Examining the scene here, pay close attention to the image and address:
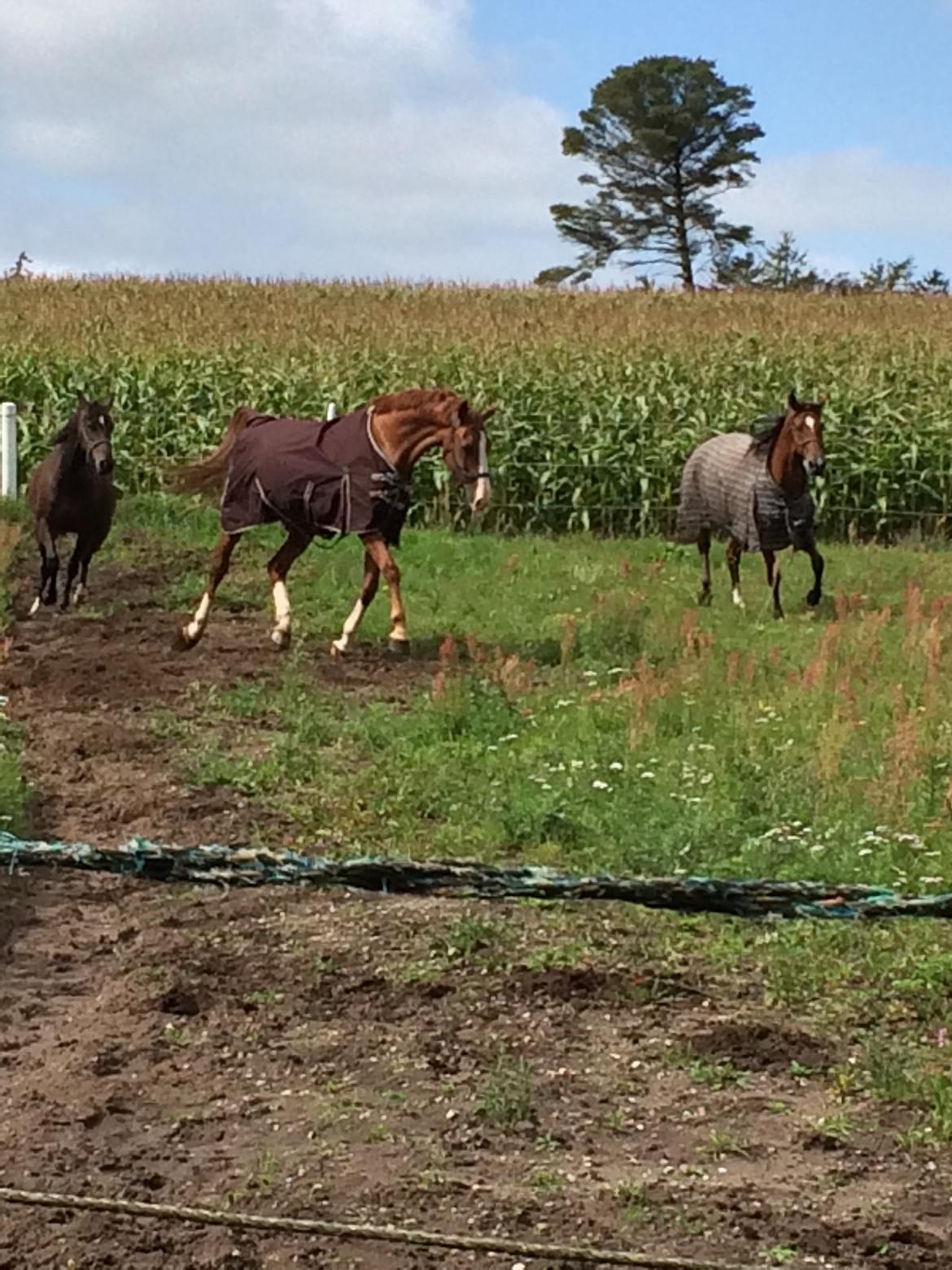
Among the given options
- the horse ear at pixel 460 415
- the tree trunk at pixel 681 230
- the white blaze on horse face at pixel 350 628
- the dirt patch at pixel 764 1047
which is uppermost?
the tree trunk at pixel 681 230

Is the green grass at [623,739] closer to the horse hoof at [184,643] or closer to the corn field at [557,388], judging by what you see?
the horse hoof at [184,643]

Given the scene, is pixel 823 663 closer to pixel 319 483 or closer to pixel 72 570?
pixel 319 483

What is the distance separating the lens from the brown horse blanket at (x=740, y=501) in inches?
494

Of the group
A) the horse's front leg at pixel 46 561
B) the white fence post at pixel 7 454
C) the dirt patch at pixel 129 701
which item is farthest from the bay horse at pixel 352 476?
the white fence post at pixel 7 454

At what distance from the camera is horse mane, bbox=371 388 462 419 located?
10734 mm

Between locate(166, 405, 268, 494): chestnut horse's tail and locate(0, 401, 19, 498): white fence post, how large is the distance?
6.10 metres

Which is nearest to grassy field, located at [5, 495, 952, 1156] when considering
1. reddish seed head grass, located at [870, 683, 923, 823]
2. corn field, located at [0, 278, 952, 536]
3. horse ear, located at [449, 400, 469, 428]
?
reddish seed head grass, located at [870, 683, 923, 823]

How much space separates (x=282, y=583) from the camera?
1145 cm

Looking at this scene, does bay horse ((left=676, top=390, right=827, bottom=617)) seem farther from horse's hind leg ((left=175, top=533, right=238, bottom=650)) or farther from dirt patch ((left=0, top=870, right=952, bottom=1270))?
dirt patch ((left=0, top=870, right=952, bottom=1270))

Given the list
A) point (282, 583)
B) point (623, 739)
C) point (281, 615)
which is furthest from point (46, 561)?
point (623, 739)

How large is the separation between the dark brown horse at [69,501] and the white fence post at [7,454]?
5054mm

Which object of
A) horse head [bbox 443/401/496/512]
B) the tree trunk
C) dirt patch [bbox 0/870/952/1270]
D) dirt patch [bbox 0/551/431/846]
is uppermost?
the tree trunk

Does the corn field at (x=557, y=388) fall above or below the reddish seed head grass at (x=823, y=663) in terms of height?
above

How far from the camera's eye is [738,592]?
1351cm
